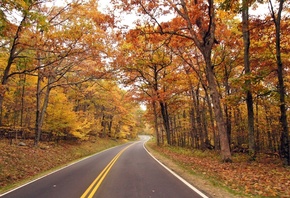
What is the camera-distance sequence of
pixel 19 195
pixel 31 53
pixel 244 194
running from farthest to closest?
pixel 31 53 → pixel 19 195 → pixel 244 194

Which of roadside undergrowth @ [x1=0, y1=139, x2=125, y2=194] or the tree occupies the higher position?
the tree

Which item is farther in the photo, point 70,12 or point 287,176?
point 70,12

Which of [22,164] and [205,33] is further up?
[205,33]

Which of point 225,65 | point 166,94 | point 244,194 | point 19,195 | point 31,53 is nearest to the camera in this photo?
point 244,194

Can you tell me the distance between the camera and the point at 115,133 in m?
56.8

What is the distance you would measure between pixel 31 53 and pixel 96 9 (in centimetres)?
476

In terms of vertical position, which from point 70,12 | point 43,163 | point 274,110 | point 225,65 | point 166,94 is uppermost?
point 70,12

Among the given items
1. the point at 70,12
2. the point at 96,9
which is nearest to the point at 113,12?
the point at 96,9

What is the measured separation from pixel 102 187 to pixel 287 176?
7.22 metres

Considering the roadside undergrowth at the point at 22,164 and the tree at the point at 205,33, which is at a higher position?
the tree at the point at 205,33

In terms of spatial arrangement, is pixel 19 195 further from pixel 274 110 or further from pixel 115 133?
pixel 115 133

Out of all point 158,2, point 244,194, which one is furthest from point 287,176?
point 158,2

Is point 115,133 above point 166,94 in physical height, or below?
below

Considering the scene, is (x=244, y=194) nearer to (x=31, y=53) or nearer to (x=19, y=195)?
(x=19, y=195)
